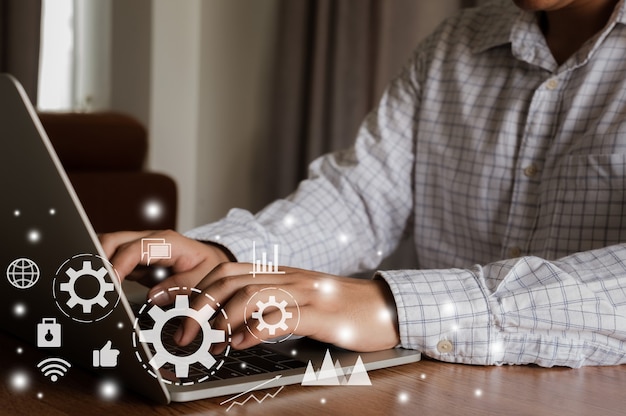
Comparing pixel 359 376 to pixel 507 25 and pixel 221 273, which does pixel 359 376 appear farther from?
pixel 507 25

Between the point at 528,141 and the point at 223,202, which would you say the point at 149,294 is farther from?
the point at 223,202

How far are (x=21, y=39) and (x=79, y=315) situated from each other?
2232 mm

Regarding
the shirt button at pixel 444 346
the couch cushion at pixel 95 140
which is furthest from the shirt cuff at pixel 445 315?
the couch cushion at pixel 95 140

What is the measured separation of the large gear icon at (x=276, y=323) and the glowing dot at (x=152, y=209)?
159 centimetres

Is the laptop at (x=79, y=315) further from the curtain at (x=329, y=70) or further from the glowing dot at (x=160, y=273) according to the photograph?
the curtain at (x=329, y=70)

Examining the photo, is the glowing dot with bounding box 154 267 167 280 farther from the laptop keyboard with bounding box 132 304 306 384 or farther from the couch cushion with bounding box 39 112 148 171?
the couch cushion with bounding box 39 112 148 171

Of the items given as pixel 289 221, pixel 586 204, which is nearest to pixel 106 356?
pixel 289 221

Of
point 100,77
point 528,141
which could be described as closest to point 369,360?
point 528,141

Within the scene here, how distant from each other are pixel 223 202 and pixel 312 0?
0.84 metres

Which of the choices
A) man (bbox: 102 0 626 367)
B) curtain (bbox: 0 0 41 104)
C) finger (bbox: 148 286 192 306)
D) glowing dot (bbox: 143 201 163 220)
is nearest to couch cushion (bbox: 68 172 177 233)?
glowing dot (bbox: 143 201 163 220)

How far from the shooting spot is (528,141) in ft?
4.04

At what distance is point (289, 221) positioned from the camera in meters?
1.19

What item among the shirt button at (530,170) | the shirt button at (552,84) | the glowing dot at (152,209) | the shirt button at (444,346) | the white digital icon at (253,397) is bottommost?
the glowing dot at (152,209)

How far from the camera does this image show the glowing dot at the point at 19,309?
0.72m
